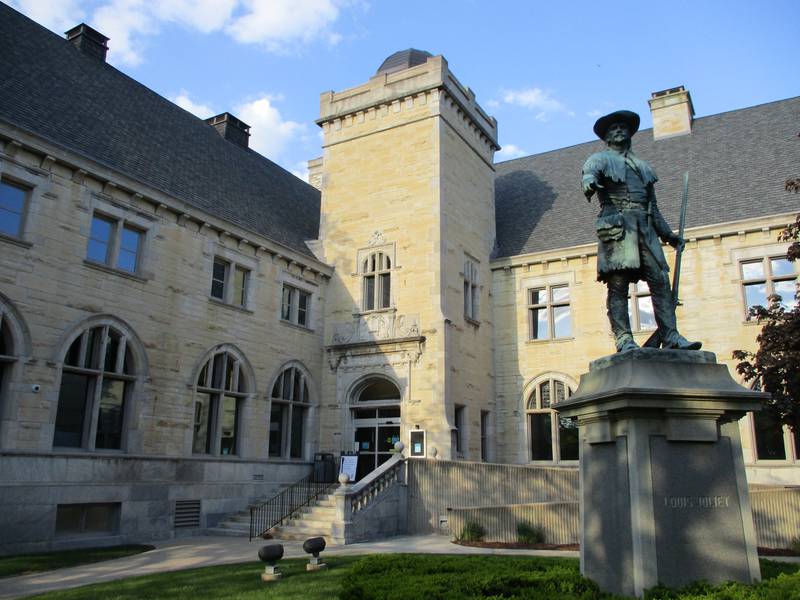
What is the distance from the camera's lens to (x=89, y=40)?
24.2 meters

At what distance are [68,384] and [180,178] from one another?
7.87 meters

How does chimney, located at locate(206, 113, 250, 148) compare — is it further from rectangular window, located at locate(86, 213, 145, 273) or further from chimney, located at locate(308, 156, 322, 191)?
rectangular window, located at locate(86, 213, 145, 273)

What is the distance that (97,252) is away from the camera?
17.7 metres

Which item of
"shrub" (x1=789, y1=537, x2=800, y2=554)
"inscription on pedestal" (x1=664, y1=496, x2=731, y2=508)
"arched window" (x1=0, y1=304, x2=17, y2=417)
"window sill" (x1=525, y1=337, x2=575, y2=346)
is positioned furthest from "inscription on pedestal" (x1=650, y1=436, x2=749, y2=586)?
"window sill" (x1=525, y1=337, x2=575, y2=346)

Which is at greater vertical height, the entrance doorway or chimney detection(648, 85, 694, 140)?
chimney detection(648, 85, 694, 140)

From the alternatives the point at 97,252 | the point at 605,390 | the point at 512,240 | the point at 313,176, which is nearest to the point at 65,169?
the point at 97,252

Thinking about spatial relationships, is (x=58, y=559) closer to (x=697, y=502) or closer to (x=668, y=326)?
(x=697, y=502)

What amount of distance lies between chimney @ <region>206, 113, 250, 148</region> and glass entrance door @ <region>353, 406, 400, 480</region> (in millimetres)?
13509

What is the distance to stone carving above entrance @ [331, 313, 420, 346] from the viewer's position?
76.7 ft

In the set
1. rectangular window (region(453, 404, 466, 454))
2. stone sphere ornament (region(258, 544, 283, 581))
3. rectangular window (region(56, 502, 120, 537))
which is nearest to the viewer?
stone sphere ornament (region(258, 544, 283, 581))

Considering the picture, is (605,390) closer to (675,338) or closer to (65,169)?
(675,338)

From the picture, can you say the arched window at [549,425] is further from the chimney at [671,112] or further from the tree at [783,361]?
the chimney at [671,112]

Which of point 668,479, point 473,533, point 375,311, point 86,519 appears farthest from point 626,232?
point 375,311

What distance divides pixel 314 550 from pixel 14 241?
394 inches
